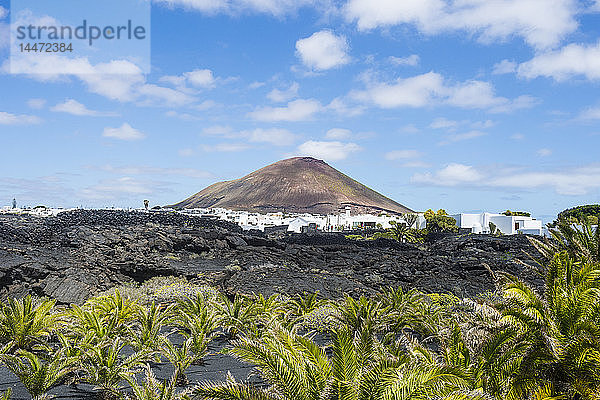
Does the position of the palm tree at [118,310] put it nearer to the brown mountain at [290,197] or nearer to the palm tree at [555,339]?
the palm tree at [555,339]

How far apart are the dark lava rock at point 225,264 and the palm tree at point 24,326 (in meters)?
4.75

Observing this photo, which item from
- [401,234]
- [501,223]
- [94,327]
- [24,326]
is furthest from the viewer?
[501,223]

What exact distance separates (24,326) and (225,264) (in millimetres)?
12289

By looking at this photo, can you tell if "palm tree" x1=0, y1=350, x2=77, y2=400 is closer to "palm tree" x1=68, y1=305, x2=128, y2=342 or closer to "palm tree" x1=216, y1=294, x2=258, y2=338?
"palm tree" x1=68, y1=305, x2=128, y2=342

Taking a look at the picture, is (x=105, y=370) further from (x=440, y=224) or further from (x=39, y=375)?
(x=440, y=224)

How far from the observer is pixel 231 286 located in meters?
13.8

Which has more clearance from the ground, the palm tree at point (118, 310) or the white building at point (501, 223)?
the white building at point (501, 223)

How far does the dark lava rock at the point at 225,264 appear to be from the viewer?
13477 mm

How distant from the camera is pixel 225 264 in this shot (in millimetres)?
19438

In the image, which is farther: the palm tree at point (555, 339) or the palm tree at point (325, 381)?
the palm tree at point (555, 339)

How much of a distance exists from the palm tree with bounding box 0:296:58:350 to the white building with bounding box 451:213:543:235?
46852 mm

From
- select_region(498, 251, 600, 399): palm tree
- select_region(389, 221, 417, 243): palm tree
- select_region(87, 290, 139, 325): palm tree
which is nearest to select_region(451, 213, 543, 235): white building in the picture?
→ select_region(389, 221, 417, 243): palm tree

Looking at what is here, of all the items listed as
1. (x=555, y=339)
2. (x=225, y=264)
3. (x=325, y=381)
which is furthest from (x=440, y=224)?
(x=325, y=381)

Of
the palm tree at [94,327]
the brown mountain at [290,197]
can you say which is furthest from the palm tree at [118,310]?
the brown mountain at [290,197]
